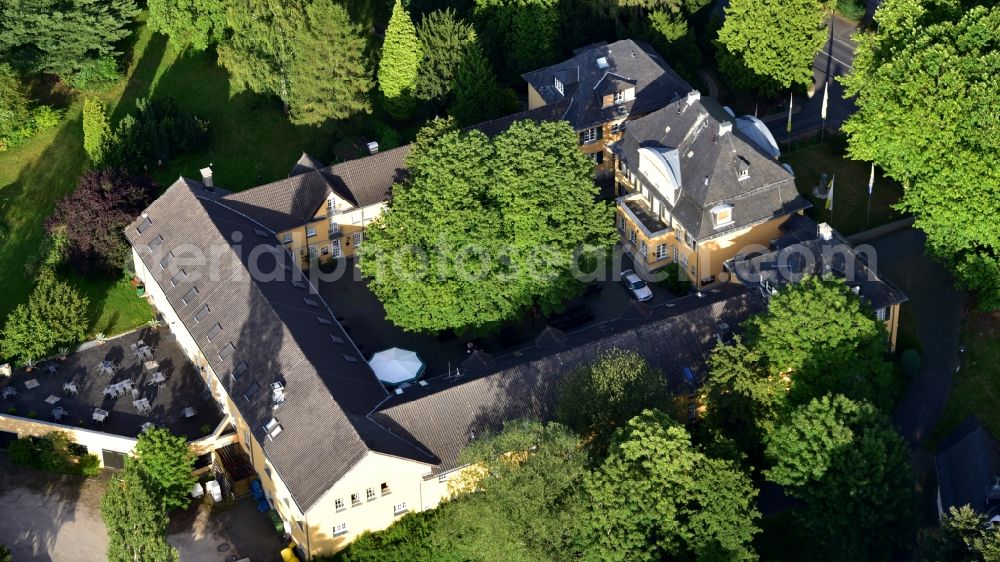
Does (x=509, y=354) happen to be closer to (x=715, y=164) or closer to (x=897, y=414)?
(x=715, y=164)

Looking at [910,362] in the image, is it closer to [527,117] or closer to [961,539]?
[961,539]

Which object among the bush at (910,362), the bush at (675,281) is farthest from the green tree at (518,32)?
the bush at (910,362)

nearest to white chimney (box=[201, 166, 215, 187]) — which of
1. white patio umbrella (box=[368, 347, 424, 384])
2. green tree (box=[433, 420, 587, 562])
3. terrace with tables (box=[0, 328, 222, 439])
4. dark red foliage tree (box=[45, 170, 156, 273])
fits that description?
dark red foliage tree (box=[45, 170, 156, 273])

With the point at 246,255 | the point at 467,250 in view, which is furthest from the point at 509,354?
the point at 246,255

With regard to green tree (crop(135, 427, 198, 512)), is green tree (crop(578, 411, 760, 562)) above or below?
above

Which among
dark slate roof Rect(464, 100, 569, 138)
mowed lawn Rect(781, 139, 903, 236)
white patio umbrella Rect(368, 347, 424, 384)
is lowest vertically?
white patio umbrella Rect(368, 347, 424, 384)

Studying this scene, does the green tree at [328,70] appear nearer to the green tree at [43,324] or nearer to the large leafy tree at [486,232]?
the large leafy tree at [486,232]

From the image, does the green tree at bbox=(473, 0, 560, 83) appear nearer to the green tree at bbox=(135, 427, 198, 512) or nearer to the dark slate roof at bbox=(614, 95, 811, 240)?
the dark slate roof at bbox=(614, 95, 811, 240)
